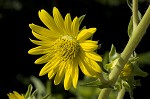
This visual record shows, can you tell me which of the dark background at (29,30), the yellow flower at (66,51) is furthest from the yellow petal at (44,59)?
the dark background at (29,30)

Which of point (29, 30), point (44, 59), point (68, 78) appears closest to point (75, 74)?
point (68, 78)

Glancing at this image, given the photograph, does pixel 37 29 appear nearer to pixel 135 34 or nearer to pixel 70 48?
pixel 70 48

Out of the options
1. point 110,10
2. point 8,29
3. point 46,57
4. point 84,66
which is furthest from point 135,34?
point 8,29

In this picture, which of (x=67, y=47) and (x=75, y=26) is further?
(x=67, y=47)

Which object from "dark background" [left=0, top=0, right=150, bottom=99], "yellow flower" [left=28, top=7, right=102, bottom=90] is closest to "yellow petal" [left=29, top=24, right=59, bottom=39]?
"yellow flower" [left=28, top=7, right=102, bottom=90]

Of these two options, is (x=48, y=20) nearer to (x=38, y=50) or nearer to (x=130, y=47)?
(x=38, y=50)

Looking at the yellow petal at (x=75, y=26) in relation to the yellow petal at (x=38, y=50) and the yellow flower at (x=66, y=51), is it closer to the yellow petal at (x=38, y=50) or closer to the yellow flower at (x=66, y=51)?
the yellow flower at (x=66, y=51)

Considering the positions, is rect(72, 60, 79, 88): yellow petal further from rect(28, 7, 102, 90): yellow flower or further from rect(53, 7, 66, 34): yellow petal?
rect(53, 7, 66, 34): yellow petal
